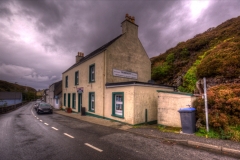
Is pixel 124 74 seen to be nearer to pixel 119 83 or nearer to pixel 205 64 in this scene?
pixel 119 83

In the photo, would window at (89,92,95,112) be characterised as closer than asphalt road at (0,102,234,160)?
No

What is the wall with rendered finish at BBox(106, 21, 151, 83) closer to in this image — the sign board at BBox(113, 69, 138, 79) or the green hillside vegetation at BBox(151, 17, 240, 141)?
the sign board at BBox(113, 69, 138, 79)

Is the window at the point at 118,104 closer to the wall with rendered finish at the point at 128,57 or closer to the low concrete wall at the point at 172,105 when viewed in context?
the wall with rendered finish at the point at 128,57

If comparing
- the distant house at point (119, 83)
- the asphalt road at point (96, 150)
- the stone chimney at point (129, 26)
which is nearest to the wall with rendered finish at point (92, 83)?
the distant house at point (119, 83)

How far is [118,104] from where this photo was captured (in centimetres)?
1065

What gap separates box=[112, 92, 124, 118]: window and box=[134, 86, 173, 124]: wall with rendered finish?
132cm

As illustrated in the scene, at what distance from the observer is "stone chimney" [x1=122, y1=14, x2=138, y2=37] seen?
45.6 feet

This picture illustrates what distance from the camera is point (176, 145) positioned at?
17.9 feet

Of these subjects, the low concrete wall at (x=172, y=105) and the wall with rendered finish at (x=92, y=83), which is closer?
the low concrete wall at (x=172, y=105)

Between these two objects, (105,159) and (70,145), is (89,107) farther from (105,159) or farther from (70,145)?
(105,159)

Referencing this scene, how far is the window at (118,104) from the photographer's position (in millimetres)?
10145

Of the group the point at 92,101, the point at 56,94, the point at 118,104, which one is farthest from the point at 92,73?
the point at 56,94

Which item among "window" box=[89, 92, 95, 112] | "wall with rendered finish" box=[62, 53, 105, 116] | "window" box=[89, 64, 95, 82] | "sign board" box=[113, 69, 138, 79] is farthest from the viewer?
"window" box=[89, 64, 95, 82]

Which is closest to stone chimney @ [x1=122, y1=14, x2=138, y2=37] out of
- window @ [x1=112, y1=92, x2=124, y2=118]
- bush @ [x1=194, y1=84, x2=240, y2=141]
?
window @ [x1=112, y1=92, x2=124, y2=118]
